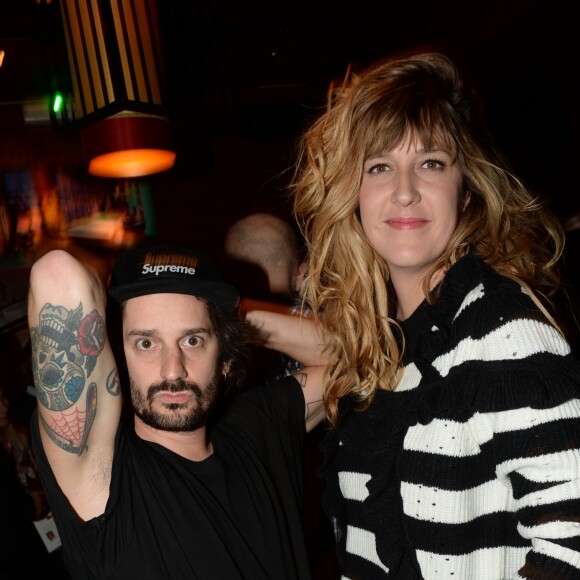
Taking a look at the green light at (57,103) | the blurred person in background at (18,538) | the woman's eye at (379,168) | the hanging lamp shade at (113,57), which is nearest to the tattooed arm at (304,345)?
the woman's eye at (379,168)

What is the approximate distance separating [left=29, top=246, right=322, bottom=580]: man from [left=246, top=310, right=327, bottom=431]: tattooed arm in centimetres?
2

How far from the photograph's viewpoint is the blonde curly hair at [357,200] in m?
1.46

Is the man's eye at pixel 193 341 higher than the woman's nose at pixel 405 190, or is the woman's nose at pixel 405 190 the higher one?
the woman's nose at pixel 405 190

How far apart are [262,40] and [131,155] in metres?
2.46

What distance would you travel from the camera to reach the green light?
2048 mm

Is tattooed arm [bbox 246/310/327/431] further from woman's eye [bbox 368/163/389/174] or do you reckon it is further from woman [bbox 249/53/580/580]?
woman's eye [bbox 368/163/389/174]

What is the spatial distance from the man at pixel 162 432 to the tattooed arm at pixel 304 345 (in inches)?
0.7

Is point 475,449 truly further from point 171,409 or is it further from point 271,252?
point 271,252

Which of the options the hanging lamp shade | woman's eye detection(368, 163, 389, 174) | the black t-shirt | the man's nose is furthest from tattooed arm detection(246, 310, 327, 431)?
the hanging lamp shade

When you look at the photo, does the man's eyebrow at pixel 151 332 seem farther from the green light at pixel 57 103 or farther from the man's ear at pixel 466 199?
the green light at pixel 57 103

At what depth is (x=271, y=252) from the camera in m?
2.85

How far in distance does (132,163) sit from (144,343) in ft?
3.64

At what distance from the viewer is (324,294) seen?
1802 millimetres

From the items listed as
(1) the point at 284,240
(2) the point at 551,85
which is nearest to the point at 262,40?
(1) the point at 284,240
